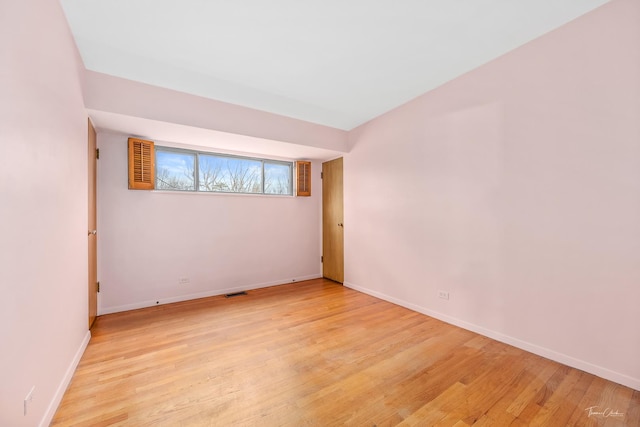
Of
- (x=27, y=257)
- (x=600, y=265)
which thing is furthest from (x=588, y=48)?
(x=27, y=257)

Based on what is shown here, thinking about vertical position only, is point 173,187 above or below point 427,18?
below

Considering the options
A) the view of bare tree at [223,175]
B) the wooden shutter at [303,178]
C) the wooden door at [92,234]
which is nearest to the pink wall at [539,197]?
the wooden shutter at [303,178]

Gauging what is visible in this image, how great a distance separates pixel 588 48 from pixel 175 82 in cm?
376

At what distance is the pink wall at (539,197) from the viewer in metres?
1.83

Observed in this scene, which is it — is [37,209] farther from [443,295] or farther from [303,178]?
[303,178]

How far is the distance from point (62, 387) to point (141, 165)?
2441 mm

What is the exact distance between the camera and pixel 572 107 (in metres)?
2.04

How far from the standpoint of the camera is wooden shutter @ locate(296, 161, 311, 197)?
15.4ft

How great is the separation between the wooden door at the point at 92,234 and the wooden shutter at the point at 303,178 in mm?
2839

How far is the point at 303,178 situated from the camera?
4766 millimetres

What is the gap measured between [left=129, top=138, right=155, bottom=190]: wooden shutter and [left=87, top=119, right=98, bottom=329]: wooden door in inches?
14.1

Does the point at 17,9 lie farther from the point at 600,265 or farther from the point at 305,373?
the point at 600,265

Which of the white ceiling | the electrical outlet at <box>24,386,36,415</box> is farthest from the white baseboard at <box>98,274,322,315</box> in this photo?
the white ceiling

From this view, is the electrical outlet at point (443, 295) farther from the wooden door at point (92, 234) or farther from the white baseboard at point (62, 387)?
the wooden door at point (92, 234)
